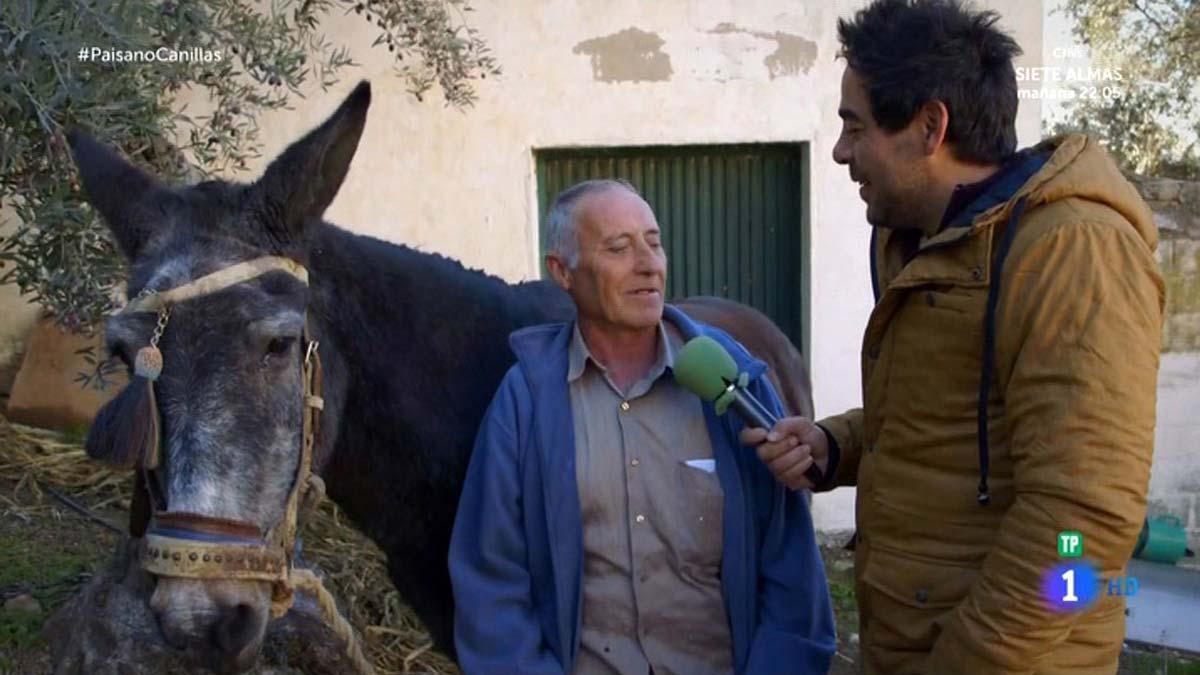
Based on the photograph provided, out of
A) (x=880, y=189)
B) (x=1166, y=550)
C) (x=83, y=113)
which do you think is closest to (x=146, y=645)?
(x=83, y=113)

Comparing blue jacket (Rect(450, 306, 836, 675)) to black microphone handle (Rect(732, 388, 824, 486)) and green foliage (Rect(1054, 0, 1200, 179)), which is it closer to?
black microphone handle (Rect(732, 388, 824, 486))

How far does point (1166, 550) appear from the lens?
16.6ft

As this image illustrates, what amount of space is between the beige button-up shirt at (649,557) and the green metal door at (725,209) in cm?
473

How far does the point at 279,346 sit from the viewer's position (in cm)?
276

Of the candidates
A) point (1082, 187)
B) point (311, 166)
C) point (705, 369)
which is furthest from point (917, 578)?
point (311, 166)

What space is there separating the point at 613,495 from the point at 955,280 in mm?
974

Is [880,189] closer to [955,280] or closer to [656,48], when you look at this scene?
[955,280]

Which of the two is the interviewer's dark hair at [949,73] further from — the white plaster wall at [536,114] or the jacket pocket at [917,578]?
Result: the white plaster wall at [536,114]

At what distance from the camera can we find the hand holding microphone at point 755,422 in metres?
2.63

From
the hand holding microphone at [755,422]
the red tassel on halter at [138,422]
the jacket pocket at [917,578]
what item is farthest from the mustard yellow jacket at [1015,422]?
the red tassel on halter at [138,422]

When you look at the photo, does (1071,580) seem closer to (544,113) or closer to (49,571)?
(49,571)

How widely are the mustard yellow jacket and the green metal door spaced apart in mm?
5162

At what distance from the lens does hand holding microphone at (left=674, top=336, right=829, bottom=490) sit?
8.64 feet

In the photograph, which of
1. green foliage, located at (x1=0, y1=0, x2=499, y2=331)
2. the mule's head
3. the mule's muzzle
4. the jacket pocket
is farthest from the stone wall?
the mule's muzzle
